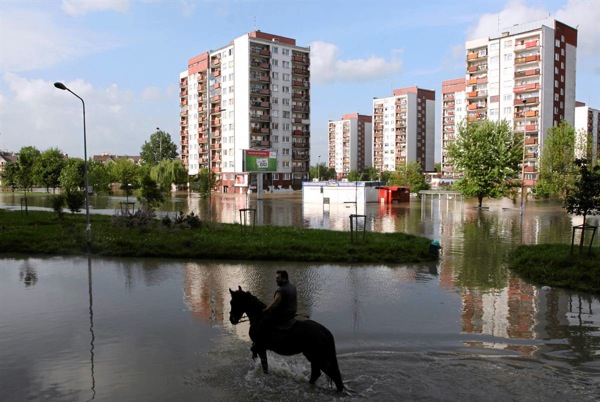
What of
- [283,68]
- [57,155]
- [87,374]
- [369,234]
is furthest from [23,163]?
[283,68]

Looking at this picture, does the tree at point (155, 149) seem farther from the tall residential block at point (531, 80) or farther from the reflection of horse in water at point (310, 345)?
the reflection of horse in water at point (310, 345)

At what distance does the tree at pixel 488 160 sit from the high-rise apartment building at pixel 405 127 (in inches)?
3575

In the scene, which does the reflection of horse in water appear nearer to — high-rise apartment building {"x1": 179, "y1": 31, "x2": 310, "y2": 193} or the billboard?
the billboard

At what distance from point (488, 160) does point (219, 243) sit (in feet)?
115

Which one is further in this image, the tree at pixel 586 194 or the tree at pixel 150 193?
the tree at pixel 150 193

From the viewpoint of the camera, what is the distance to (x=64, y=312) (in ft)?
35.7

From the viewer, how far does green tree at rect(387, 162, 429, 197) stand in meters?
74.2

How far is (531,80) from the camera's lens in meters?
82.2

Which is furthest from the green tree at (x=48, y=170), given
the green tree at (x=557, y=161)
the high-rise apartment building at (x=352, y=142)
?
the high-rise apartment building at (x=352, y=142)

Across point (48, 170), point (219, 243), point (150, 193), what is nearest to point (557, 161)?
point (150, 193)

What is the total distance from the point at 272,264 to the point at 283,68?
279ft

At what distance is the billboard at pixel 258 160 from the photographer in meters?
69.1

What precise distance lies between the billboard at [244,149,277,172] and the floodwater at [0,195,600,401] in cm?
5311

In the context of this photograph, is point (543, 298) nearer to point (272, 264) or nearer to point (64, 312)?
point (272, 264)
